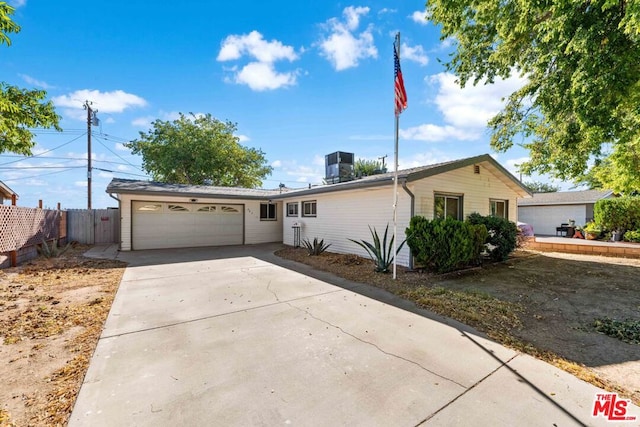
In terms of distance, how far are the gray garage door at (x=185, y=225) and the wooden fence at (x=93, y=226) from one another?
6.90ft

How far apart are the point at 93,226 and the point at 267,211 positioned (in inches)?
317

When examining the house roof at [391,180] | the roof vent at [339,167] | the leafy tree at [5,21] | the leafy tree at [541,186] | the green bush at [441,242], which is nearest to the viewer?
the leafy tree at [5,21]

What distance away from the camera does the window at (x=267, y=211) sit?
14.1 m

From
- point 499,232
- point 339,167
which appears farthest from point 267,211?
point 499,232

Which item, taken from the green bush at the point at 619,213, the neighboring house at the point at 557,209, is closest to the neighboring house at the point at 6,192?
the green bush at the point at 619,213

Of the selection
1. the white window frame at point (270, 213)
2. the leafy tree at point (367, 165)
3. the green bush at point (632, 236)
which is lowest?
the green bush at point (632, 236)

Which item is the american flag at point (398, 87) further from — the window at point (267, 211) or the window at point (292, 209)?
the window at point (267, 211)

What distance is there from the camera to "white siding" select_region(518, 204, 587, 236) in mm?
18094

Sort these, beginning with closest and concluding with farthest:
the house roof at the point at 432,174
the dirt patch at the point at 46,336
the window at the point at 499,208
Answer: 1. the dirt patch at the point at 46,336
2. the house roof at the point at 432,174
3. the window at the point at 499,208

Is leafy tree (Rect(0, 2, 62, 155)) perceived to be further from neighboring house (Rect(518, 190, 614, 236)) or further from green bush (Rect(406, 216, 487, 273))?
neighboring house (Rect(518, 190, 614, 236))

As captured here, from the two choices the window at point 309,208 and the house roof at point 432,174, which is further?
the window at point 309,208

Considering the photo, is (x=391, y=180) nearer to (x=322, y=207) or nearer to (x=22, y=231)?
(x=322, y=207)

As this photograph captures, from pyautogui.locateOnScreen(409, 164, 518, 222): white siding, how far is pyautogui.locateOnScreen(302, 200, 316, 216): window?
15.7ft

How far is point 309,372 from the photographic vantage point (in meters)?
2.69
